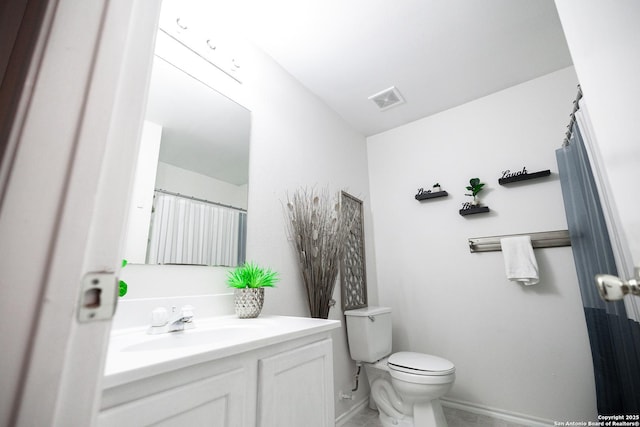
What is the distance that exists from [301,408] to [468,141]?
2.31 m

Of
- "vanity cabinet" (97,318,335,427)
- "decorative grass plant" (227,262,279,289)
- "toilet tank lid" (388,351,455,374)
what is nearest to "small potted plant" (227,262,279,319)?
"decorative grass plant" (227,262,279,289)

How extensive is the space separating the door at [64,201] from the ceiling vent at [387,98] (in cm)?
211

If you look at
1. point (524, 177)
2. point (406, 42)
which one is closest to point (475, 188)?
point (524, 177)

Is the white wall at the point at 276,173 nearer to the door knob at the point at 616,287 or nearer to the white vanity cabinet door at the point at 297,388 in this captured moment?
the white vanity cabinet door at the point at 297,388

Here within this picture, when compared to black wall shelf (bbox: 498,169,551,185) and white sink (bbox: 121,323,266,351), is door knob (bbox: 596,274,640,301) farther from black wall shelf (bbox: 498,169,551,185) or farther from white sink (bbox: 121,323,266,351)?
black wall shelf (bbox: 498,169,551,185)

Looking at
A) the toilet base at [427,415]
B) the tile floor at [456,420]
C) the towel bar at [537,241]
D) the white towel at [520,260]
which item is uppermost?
Answer: the towel bar at [537,241]

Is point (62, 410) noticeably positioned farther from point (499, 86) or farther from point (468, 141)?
point (499, 86)

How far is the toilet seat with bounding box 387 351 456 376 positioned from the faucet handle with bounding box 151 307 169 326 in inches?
52.3

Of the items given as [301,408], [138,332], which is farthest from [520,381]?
[138,332]

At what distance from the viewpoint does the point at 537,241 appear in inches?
76.0

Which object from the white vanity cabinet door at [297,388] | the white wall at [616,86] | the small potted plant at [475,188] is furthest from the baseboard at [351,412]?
the white wall at [616,86]

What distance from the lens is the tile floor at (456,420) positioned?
1813 millimetres

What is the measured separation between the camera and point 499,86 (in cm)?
222

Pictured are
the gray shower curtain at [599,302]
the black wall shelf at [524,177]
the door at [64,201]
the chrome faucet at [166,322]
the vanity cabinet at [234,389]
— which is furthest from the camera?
the black wall shelf at [524,177]
